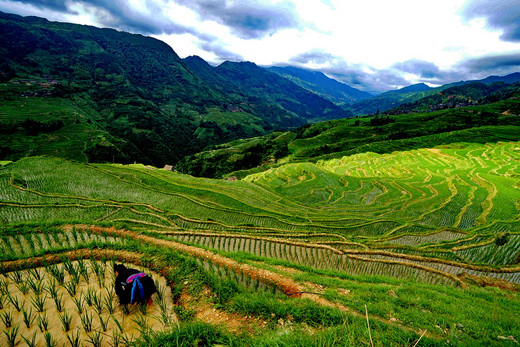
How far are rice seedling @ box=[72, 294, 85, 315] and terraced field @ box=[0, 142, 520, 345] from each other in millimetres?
513

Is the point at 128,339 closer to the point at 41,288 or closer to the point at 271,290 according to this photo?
the point at 41,288

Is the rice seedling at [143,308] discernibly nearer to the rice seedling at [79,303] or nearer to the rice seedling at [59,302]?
the rice seedling at [79,303]

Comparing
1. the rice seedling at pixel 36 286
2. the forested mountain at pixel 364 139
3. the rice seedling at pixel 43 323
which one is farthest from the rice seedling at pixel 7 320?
the forested mountain at pixel 364 139

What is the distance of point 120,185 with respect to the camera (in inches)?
806

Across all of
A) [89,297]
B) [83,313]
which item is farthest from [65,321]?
[89,297]

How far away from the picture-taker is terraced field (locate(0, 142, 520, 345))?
4703mm

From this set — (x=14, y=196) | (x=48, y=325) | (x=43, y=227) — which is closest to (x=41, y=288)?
(x=48, y=325)

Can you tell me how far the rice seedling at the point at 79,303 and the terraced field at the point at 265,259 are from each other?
1.68 feet

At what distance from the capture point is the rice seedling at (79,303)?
4.69 metres

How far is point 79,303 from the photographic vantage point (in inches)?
185

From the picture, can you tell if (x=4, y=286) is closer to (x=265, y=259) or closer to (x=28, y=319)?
(x=28, y=319)

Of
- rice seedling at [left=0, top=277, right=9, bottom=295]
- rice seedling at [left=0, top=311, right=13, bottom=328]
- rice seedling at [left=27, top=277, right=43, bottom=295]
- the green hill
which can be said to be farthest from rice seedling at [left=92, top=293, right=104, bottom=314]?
the green hill

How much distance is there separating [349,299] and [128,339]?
536 centimetres

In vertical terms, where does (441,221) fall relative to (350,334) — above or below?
below
